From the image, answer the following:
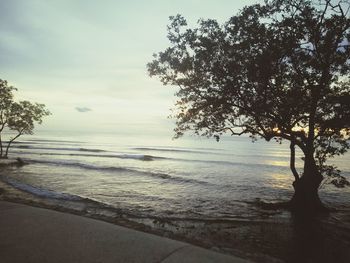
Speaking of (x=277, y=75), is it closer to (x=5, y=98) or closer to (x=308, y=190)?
(x=308, y=190)

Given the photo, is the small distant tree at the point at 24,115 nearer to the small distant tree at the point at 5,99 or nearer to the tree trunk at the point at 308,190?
the small distant tree at the point at 5,99

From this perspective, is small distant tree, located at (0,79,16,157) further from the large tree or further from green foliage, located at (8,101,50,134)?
the large tree

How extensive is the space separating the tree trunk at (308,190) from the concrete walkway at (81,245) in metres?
11.1

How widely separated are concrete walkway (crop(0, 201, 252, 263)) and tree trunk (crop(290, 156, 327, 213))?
11144mm

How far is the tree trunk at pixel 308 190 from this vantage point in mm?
15234

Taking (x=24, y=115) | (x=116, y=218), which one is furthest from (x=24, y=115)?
(x=116, y=218)

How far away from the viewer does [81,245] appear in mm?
6105

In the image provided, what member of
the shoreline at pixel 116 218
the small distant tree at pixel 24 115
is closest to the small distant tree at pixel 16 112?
the small distant tree at pixel 24 115

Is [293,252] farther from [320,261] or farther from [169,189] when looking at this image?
[169,189]

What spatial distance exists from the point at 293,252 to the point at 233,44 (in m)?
9.35

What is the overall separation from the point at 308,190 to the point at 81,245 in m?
13.6

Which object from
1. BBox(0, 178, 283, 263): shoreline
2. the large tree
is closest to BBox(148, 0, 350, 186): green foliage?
the large tree

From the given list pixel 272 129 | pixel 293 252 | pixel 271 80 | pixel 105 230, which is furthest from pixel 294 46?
pixel 105 230

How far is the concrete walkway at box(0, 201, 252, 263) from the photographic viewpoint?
17.9 feet
